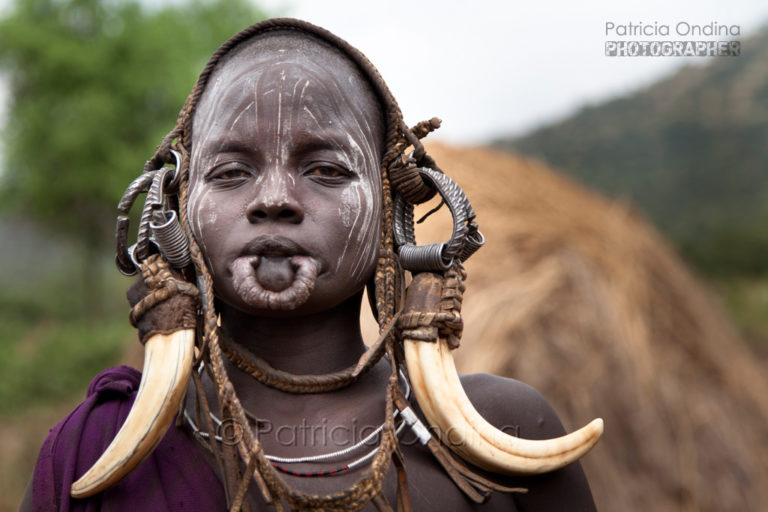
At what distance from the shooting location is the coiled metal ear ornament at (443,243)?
216 centimetres

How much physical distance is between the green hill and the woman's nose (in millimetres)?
16687

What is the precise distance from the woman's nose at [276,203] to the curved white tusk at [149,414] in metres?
0.34

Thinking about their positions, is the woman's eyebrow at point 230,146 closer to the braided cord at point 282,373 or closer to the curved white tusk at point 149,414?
the braided cord at point 282,373

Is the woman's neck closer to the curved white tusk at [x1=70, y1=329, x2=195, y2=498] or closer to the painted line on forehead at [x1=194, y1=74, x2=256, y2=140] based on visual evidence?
the curved white tusk at [x1=70, y1=329, x2=195, y2=498]

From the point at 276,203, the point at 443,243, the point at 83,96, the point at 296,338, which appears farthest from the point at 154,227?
the point at 83,96

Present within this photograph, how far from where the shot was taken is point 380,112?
227 centimetres

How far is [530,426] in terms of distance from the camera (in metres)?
2.24

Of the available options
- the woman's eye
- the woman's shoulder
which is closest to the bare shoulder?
the woman's shoulder

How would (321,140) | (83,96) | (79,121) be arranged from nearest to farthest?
(321,140) < (79,121) < (83,96)

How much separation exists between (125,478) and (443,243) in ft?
3.13

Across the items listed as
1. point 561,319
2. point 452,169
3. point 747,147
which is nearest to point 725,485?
point 561,319

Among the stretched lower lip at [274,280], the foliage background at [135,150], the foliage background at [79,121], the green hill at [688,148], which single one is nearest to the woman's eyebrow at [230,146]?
the stretched lower lip at [274,280]

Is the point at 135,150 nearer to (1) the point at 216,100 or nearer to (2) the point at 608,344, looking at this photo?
(2) the point at 608,344

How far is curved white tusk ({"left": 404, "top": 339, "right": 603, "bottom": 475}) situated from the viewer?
2.02 meters
